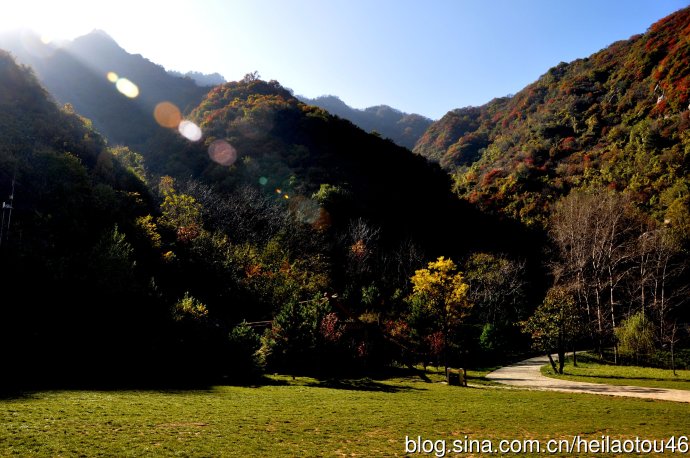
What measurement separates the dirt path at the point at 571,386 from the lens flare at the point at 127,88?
11597 centimetres

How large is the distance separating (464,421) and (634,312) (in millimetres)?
45039

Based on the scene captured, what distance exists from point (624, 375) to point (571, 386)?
10.1m

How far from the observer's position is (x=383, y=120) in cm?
18638

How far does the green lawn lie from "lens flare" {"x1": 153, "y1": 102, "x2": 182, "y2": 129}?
9276cm

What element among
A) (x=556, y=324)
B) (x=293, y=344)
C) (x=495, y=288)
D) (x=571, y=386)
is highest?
(x=495, y=288)

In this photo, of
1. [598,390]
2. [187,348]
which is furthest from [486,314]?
[187,348]

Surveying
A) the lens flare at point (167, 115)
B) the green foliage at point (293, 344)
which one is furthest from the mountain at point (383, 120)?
the green foliage at point (293, 344)

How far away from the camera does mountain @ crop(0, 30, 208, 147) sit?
97.8m

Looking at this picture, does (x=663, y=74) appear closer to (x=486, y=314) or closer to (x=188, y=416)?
(x=486, y=314)

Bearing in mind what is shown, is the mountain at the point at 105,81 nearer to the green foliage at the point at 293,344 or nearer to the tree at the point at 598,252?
the green foliage at the point at 293,344

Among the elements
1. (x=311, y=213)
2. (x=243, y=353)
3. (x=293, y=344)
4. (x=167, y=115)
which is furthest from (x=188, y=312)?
(x=167, y=115)

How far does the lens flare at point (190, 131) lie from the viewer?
270 feet

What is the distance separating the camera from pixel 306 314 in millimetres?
33719

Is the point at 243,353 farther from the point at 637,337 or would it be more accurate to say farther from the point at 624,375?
the point at 637,337
